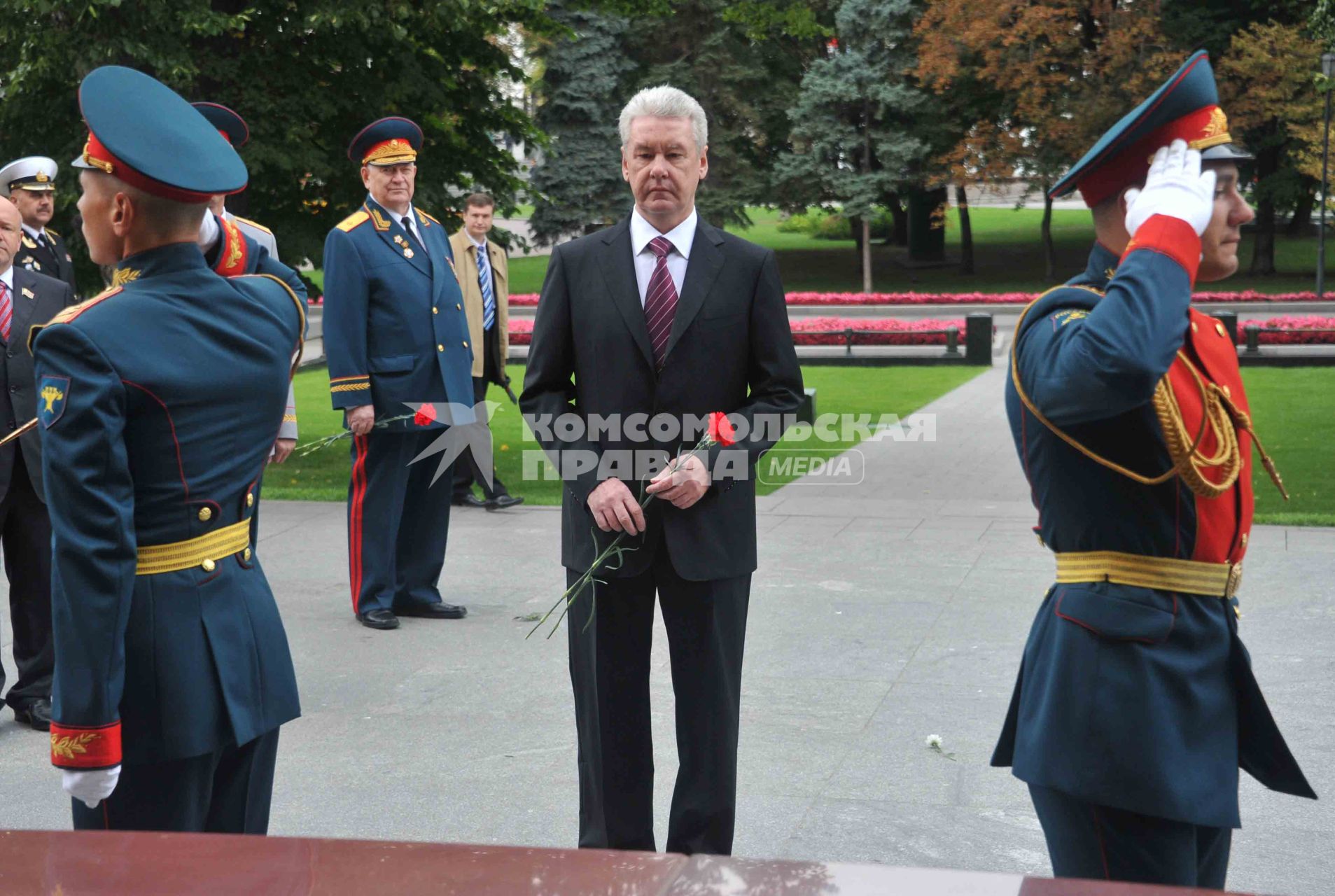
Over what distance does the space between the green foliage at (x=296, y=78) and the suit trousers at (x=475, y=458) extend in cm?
216

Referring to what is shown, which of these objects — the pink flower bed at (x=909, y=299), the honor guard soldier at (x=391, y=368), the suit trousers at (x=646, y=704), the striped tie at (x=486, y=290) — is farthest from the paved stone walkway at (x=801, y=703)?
the pink flower bed at (x=909, y=299)

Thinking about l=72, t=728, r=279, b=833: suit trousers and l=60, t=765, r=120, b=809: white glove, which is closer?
l=60, t=765, r=120, b=809: white glove

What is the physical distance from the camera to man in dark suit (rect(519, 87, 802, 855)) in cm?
385

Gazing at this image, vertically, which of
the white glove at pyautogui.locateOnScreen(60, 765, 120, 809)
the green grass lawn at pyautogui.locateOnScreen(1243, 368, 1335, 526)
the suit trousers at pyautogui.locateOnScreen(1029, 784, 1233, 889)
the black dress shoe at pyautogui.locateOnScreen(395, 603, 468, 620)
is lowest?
the green grass lawn at pyautogui.locateOnScreen(1243, 368, 1335, 526)

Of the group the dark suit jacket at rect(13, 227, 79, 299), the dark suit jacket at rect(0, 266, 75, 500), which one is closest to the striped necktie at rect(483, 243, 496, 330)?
the dark suit jacket at rect(13, 227, 79, 299)

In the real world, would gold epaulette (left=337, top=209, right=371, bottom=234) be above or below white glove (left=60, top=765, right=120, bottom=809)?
above

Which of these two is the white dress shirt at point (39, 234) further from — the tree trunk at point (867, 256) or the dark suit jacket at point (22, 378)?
the tree trunk at point (867, 256)

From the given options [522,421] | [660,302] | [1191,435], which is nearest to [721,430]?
[660,302]

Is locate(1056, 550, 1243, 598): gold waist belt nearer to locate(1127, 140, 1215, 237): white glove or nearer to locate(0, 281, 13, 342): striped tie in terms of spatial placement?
locate(1127, 140, 1215, 237): white glove

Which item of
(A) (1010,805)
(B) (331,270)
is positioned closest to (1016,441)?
(A) (1010,805)

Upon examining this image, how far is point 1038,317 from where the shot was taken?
266 centimetres

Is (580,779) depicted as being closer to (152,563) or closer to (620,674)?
(620,674)

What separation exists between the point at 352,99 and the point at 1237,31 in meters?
31.7

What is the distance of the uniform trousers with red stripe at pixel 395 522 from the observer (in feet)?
23.6
